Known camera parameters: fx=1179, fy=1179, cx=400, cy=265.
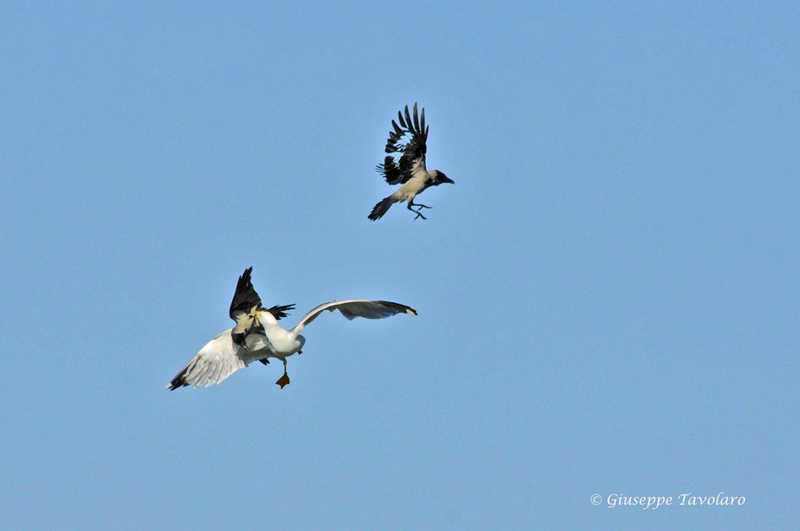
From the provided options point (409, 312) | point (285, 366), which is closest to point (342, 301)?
point (409, 312)

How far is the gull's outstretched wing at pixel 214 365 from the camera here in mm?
31141

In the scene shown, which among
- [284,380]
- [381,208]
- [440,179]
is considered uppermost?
[440,179]

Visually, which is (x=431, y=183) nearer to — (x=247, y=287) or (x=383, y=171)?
(x=383, y=171)

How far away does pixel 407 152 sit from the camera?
41.5m

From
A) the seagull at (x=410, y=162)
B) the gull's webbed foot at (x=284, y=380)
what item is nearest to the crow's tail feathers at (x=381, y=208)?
the seagull at (x=410, y=162)

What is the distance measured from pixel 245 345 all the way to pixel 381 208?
936 centimetres

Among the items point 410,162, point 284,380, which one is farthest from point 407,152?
point 284,380

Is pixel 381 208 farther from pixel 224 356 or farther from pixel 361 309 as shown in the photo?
pixel 361 309

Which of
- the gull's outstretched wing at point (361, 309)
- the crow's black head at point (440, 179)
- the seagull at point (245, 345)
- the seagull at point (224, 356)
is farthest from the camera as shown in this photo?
the crow's black head at point (440, 179)

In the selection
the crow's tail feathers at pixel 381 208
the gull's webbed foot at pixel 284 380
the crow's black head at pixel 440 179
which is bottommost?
the gull's webbed foot at pixel 284 380

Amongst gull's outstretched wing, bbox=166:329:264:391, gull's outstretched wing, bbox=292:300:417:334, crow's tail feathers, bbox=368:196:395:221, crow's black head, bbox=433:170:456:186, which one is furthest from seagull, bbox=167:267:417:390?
crow's black head, bbox=433:170:456:186

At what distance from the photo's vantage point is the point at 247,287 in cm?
3162

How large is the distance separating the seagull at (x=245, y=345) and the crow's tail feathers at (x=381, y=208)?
7139mm

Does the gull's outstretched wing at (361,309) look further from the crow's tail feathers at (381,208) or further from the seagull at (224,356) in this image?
the crow's tail feathers at (381,208)
